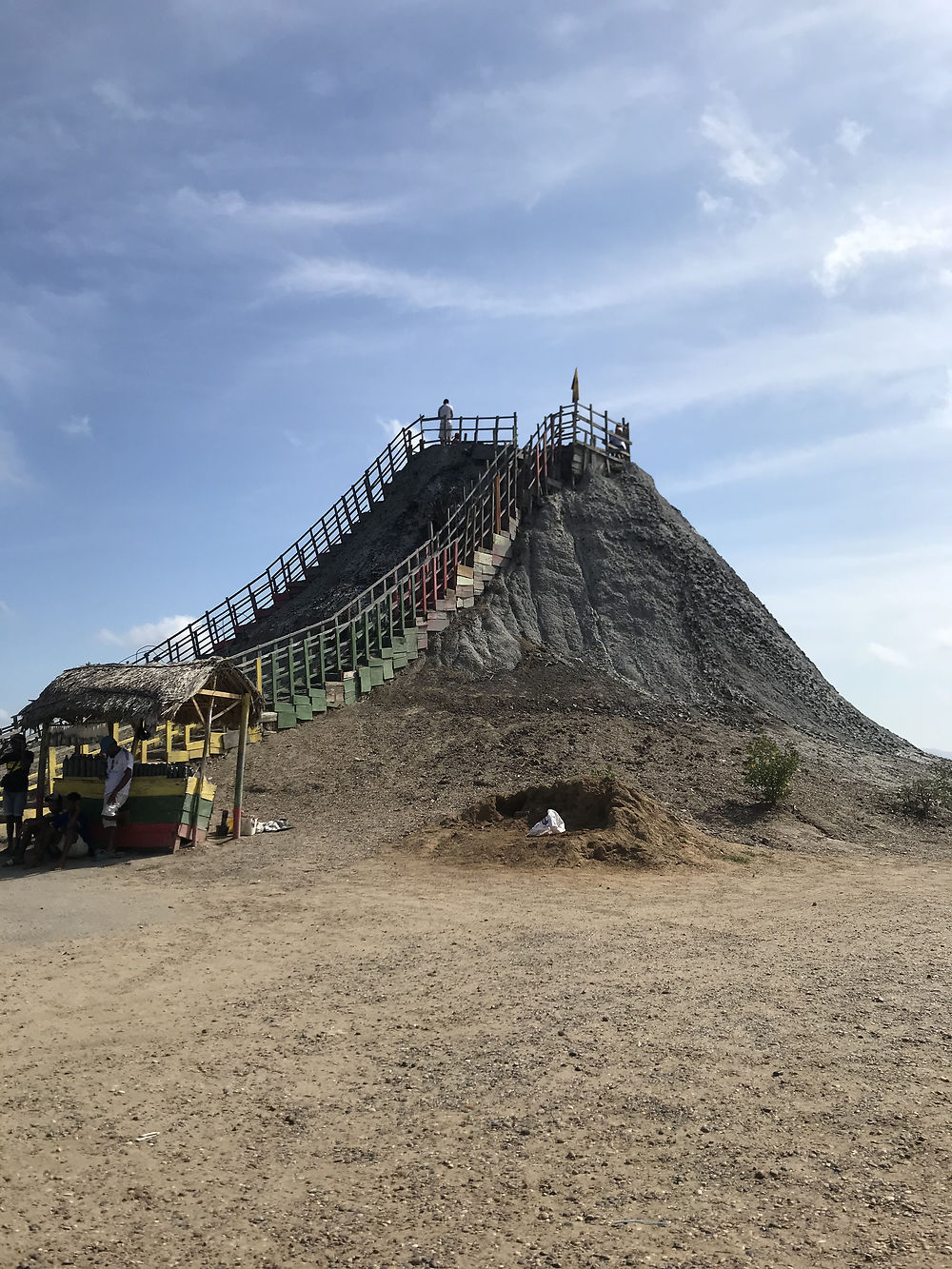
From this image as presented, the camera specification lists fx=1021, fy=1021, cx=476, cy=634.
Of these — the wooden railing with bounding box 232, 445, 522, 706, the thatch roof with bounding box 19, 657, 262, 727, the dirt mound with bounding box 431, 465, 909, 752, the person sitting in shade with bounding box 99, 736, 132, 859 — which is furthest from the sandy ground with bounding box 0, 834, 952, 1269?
the dirt mound with bounding box 431, 465, 909, 752

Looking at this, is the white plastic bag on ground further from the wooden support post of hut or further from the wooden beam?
the wooden support post of hut

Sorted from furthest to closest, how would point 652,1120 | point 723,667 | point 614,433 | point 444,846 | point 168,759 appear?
point 614,433 < point 723,667 < point 168,759 < point 444,846 < point 652,1120

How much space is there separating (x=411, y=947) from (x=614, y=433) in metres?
27.7

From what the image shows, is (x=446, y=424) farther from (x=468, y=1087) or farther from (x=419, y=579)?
(x=468, y=1087)

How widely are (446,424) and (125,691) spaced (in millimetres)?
23169

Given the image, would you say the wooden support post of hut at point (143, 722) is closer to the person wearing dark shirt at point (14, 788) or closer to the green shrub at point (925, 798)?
the person wearing dark shirt at point (14, 788)

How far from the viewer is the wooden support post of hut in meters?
14.0

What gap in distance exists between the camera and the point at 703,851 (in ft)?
49.8

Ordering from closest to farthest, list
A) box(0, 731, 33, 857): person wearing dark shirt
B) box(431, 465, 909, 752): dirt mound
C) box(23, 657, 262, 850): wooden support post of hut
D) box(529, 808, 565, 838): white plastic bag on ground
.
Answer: box(23, 657, 262, 850): wooden support post of hut < box(0, 731, 33, 857): person wearing dark shirt < box(529, 808, 565, 838): white plastic bag on ground < box(431, 465, 909, 752): dirt mound

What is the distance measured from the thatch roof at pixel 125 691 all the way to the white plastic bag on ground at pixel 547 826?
15.7ft

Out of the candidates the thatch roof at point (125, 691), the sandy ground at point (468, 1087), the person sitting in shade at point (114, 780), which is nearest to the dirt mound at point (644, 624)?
the thatch roof at point (125, 691)

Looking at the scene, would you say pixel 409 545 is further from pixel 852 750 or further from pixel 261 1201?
pixel 261 1201

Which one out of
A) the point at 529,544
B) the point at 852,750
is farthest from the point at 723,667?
the point at 529,544

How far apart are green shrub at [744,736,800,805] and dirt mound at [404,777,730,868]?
2452 mm
